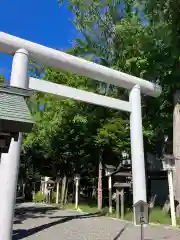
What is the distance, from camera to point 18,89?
206 inches

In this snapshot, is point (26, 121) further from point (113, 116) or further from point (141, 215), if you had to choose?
point (113, 116)

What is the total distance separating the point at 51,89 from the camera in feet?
28.7

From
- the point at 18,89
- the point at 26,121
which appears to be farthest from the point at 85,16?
the point at 26,121

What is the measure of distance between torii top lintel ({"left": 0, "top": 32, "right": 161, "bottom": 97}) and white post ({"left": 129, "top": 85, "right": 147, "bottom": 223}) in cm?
51

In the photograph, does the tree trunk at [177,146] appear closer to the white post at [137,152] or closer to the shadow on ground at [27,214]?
the white post at [137,152]

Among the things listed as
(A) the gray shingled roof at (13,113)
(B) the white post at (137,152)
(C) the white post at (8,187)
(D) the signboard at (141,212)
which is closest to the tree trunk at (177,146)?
(B) the white post at (137,152)

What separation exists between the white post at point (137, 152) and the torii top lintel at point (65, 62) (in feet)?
1.68

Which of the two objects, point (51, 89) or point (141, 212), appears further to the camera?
point (51, 89)

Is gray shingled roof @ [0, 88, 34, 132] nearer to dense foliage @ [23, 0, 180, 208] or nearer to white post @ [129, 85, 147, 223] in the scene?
white post @ [129, 85, 147, 223]

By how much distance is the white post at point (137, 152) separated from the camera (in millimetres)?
9477

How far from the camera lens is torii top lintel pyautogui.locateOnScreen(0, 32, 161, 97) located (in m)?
8.24

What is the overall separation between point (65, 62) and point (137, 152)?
364 cm

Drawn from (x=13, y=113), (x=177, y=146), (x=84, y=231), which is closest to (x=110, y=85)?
(x=177, y=146)

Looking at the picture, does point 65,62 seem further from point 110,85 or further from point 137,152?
point 110,85
